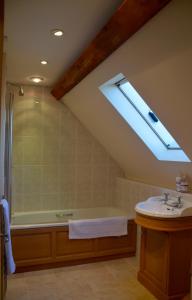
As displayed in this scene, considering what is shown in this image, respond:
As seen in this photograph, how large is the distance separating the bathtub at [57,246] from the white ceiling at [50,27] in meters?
Answer: 2.02

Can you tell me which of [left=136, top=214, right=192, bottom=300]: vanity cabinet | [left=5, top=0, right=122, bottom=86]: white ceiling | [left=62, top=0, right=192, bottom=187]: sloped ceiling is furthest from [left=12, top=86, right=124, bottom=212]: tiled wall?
[left=136, top=214, right=192, bottom=300]: vanity cabinet

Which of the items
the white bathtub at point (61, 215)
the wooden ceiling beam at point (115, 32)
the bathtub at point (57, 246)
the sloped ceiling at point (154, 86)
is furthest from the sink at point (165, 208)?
the wooden ceiling beam at point (115, 32)

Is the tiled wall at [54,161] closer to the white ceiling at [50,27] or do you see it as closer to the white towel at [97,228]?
the white towel at [97,228]

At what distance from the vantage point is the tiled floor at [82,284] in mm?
2871

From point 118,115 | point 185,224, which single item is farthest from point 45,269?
point 118,115

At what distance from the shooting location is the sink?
2.60 m

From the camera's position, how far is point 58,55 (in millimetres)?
2973

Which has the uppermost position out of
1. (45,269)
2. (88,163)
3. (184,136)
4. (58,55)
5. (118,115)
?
(58,55)

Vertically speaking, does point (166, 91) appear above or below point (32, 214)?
above

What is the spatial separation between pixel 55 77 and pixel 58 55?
0.91 meters

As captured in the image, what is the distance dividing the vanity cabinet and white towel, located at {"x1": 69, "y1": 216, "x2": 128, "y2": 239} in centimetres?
97

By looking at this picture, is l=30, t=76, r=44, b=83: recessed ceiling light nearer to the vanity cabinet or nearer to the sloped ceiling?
the sloped ceiling

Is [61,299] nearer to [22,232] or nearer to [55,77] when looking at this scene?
[22,232]

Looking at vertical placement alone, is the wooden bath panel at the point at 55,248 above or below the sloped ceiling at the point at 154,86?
below
